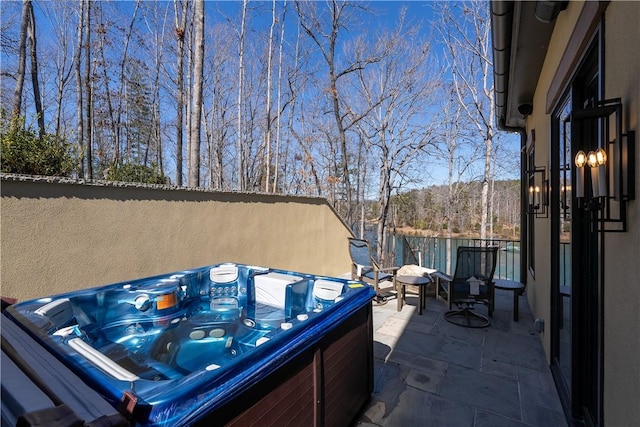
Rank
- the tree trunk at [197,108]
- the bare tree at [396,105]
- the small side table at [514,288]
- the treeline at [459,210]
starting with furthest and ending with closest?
the treeline at [459,210] < the bare tree at [396,105] < the tree trunk at [197,108] < the small side table at [514,288]

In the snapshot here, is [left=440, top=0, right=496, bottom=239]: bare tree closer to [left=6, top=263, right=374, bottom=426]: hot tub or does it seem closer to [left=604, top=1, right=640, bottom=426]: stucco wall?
[left=6, top=263, right=374, bottom=426]: hot tub

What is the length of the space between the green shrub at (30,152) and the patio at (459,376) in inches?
148

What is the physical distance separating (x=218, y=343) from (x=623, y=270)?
9.71 feet

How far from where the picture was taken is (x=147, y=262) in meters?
3.53

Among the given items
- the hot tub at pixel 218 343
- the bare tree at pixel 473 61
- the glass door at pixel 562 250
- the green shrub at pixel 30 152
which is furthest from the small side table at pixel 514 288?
the green shrub at pixel 30 152

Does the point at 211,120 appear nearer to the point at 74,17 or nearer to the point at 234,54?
the point at 234,54

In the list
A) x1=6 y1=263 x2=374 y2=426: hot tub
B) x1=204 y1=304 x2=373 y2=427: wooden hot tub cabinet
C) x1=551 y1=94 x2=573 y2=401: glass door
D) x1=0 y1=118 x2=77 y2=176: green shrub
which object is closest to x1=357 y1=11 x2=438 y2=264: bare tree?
x1=6 y1=263 x2=374 y2=426: hot tub

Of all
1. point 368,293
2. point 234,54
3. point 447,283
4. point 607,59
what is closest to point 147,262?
point 368,293

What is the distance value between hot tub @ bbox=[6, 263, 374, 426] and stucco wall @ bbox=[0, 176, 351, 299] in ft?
1.20

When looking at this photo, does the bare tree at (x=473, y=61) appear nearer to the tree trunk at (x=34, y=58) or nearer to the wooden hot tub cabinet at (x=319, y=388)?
the wooden hot tub cabinet at (x=319, y=388)

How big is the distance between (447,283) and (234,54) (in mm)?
11108

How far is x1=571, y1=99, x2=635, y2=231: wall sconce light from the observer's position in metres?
1.28

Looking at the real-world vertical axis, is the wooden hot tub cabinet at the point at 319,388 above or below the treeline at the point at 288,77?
below

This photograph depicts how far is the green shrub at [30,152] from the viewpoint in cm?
294
